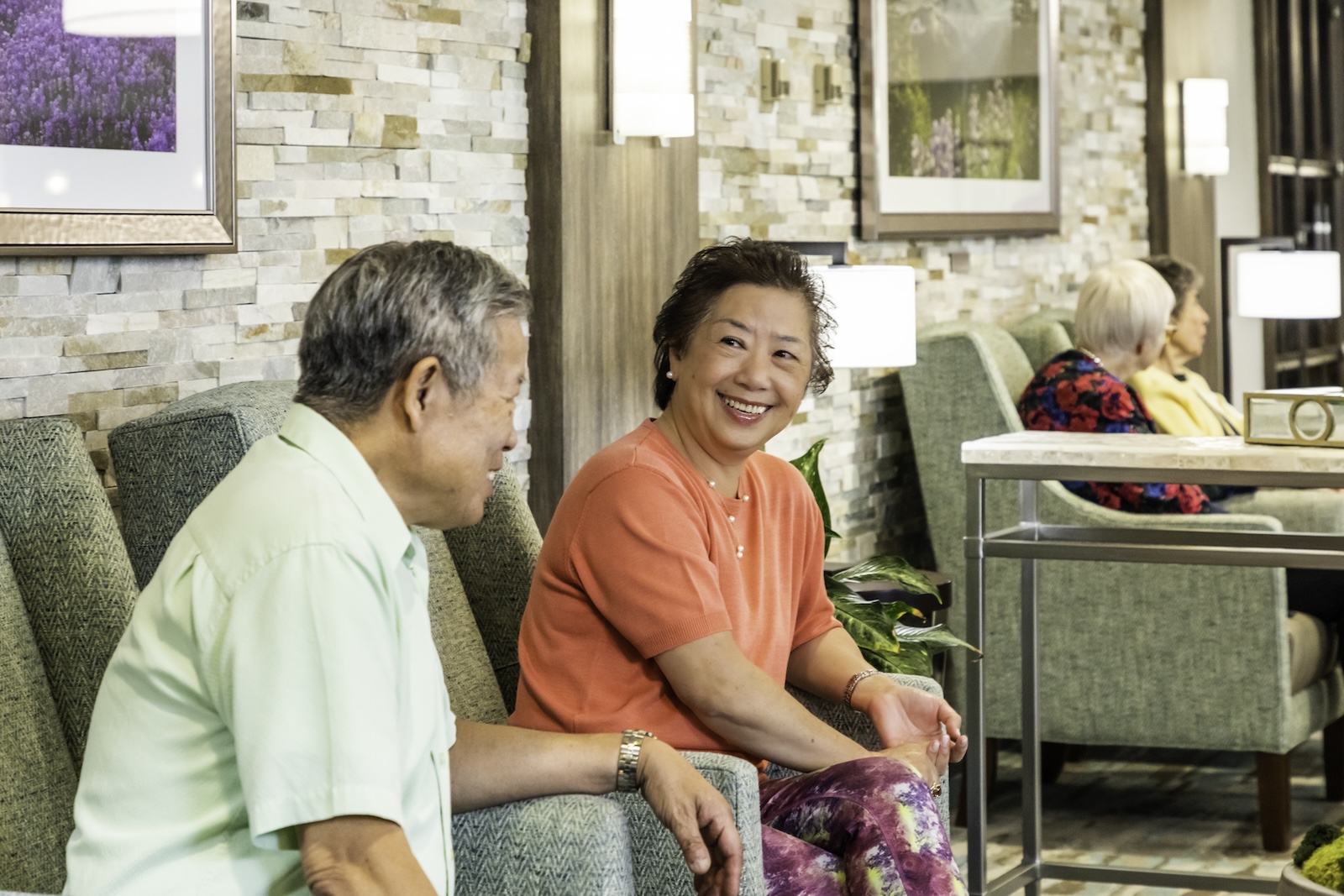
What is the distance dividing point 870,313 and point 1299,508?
4.99 feet

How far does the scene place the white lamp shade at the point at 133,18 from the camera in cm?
220

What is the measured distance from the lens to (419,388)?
132 cm

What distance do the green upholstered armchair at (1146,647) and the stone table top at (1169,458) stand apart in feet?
1.71

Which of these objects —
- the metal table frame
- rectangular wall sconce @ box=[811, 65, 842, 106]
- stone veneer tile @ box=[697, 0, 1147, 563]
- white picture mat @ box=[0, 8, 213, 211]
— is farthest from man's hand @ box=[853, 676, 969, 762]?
rectangular wall sconce @ box=[811, 65, 842, 106]

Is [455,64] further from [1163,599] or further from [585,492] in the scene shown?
[1163,599]

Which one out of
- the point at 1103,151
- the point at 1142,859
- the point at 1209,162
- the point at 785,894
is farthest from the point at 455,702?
the point at 1209,162

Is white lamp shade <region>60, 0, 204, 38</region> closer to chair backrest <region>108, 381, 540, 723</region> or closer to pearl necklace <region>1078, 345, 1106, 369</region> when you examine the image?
chair backrest <region>108, 381, 540, 723</region>

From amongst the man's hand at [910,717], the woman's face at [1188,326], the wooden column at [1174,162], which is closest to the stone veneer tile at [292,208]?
the man's hand at [910,717]

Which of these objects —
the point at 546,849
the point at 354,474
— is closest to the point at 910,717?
the point at 546,849

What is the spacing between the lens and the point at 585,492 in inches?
78.7

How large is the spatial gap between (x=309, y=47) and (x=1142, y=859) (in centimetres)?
232

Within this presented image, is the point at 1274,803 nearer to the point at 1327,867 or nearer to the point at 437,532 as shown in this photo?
the point at 1327,867

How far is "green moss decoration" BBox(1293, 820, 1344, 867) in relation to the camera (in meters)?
2.28

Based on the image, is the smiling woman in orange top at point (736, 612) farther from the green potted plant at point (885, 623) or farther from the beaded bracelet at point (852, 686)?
the green potted plant at point (885, 623)
